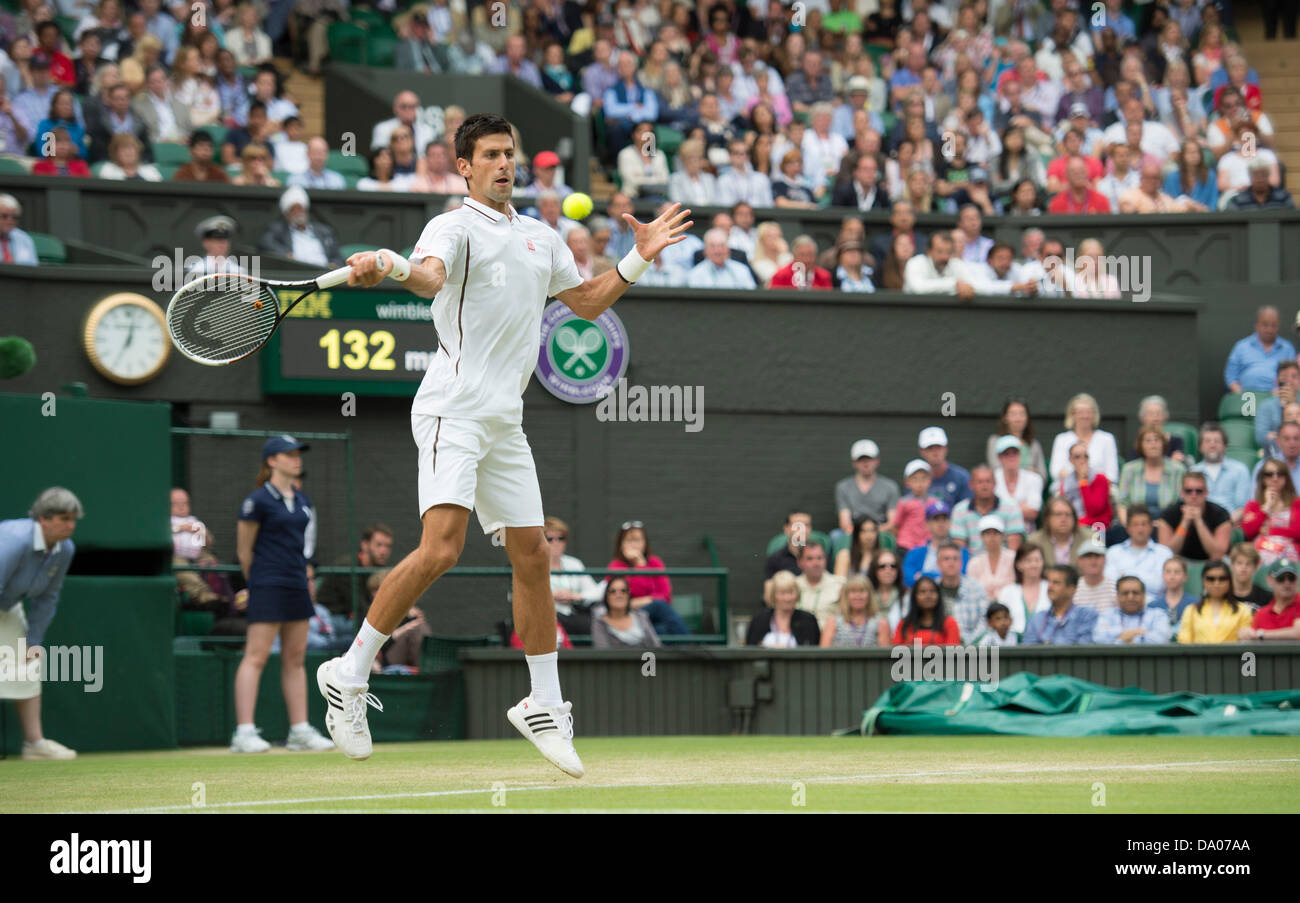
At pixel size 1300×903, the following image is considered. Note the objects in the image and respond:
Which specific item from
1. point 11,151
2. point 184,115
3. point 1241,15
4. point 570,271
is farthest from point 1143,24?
point 570,271

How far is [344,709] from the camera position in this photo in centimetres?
705

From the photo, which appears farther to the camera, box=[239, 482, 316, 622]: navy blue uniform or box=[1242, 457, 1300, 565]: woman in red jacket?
box=[1242, 457, 1300, 565]: woman in red jacket

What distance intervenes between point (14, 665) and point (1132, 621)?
7811 millimetres

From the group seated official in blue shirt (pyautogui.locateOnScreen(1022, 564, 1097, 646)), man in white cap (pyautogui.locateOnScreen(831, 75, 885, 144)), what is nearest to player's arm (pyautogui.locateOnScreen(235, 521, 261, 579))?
seated official in blue shirt (pyautogui.locateOnScreen(1022, 564, 1097, 646))

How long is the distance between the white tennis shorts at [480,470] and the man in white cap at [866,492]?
8.99 meters

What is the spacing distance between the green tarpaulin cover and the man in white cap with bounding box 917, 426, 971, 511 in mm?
3372

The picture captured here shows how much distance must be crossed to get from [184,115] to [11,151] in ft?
6.03

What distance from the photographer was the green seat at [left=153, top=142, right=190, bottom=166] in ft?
56.1

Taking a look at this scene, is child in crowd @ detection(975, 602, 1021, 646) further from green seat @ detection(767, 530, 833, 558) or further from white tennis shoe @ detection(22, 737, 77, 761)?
white tennis shoe @ detection(22, 737, 77, 761)

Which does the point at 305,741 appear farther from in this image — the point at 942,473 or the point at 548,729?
the point at 942,473

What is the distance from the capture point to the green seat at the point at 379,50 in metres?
20.9

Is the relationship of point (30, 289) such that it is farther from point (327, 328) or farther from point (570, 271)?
point (570, 271)

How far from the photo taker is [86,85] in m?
17.8

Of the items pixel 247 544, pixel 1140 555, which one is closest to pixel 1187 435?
pixel 1140 555
